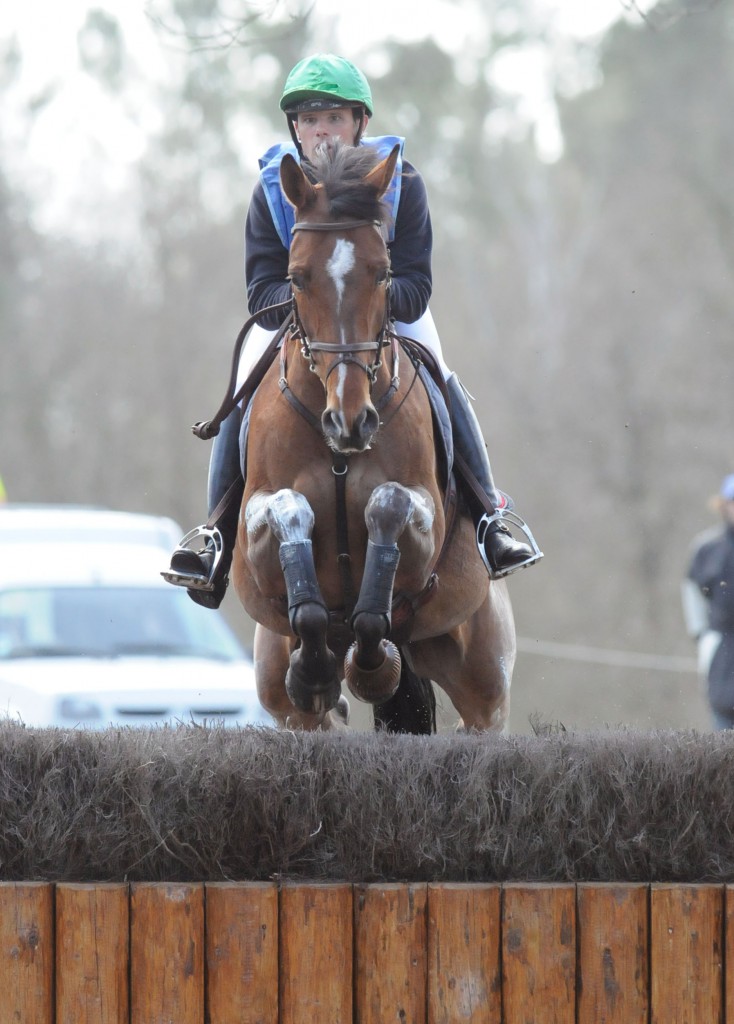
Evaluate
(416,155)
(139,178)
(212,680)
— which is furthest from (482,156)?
(212,680)

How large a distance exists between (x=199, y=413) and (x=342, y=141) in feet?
70.2

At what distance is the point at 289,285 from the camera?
5543 mm

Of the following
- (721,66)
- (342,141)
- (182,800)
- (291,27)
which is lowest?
(182,800)

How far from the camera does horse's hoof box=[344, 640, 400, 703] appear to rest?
16.7ft

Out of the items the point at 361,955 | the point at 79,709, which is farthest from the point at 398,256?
the point at 79,709

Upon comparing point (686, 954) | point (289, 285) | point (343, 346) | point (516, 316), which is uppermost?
point (516, 316)

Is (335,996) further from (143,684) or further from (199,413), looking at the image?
(199,413)

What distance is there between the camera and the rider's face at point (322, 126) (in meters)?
5.38

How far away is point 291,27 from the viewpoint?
6012 millimetres

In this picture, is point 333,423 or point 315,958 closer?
point 315,958

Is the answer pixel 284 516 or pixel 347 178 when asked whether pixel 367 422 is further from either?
pixel 347 178

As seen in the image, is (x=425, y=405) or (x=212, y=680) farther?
(x=212, y=680)

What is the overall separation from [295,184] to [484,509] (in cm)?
159

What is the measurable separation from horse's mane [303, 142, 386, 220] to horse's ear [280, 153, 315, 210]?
2.6 inches
